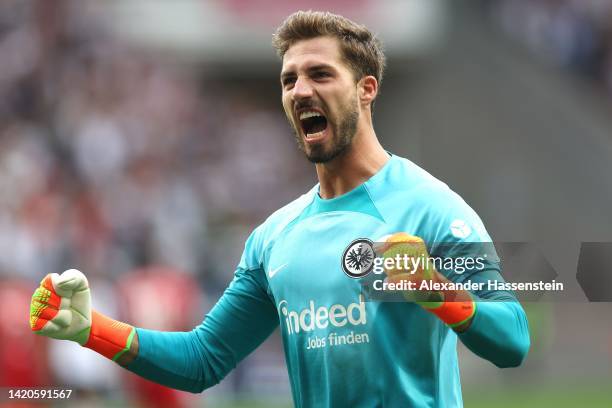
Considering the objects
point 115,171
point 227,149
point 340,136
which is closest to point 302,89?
point 340,136

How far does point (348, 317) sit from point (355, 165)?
0.69 metres

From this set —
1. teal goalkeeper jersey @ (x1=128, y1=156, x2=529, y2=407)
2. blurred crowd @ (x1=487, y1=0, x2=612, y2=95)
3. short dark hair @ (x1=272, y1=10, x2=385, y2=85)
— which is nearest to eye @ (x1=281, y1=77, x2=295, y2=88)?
short dark hair @ (x1=272, y1=10, x2=385, y2=85)

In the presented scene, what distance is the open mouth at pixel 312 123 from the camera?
4.91 meters

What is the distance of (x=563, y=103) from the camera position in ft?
68.7

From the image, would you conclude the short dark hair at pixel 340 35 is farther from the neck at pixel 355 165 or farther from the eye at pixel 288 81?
the neck at pixel 355 165

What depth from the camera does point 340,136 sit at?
491 cm

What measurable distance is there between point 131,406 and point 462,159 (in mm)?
9136

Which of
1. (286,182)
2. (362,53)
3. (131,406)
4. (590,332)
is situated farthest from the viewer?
(286,182)

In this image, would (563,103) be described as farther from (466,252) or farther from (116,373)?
(466,252)

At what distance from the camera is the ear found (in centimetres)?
504

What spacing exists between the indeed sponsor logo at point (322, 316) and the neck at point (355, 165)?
0.52 meters

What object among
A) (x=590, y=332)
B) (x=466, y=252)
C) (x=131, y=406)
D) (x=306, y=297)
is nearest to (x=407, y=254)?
(x=466, y=252)

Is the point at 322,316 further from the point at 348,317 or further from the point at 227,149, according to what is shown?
the point at 227,149

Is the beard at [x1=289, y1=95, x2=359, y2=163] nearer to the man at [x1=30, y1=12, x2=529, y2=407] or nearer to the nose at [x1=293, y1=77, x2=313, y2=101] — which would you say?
the man at [x1=30, y1=12, x2=529, y2=407]
